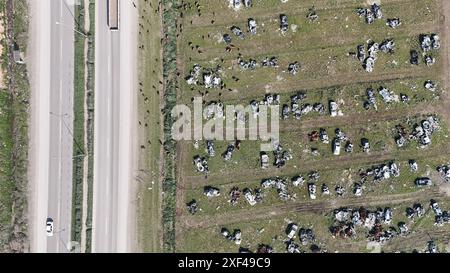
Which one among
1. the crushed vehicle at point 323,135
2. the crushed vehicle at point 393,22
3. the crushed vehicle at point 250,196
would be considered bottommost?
the crushed vehicle at point 250,196

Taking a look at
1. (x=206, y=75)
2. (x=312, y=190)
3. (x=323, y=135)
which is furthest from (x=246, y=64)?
(x=312, y=190)

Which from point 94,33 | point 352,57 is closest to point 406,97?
point 352,57

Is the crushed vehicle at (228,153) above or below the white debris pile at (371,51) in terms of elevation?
below

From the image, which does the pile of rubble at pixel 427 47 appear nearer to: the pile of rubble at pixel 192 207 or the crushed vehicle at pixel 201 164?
the crushed vehicle at pixel 201 164

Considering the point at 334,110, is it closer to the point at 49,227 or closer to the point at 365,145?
the point at 365,145

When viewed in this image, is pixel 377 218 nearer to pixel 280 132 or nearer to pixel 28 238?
pixel 280 132

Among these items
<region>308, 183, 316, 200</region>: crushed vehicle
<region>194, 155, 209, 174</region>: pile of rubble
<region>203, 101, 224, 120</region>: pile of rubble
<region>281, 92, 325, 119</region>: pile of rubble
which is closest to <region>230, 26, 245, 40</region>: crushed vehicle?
<region>203, 101, 224, 120</region>: pile of rubble

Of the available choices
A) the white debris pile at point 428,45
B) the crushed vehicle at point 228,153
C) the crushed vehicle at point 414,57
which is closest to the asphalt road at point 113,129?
the crushed vehicle at point 228,153
